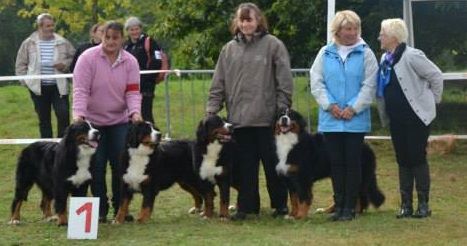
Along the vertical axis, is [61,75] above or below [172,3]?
below

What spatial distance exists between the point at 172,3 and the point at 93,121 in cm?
877

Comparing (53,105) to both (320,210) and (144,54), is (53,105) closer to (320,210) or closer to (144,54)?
(144,54)

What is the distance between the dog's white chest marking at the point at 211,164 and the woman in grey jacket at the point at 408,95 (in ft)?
4.71

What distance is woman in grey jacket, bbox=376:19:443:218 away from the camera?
7.45 meters

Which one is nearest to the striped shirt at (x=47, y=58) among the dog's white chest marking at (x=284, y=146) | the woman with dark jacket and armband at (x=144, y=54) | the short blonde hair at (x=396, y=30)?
the woman with dark jacket and armband at (x=144, y=54)

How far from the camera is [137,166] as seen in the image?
7.60 meters

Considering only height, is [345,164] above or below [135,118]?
below

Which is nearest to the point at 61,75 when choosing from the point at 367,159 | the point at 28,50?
the point at 28,50

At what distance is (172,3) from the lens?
16109 millimetres

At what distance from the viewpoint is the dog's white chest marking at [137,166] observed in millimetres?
7562

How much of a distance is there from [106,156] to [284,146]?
1.50 m

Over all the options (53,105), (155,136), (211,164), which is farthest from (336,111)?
(53,105)

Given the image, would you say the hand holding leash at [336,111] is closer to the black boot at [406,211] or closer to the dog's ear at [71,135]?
the black boot at [406,211]

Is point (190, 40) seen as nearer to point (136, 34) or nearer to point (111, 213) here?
point (136, 34)
